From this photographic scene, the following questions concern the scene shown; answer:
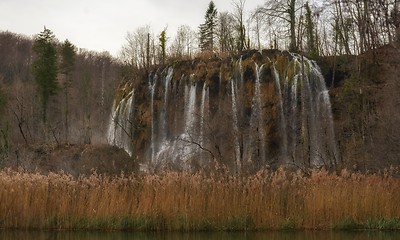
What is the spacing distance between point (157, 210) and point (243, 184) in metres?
1.86

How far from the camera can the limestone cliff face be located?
24484 millimetres

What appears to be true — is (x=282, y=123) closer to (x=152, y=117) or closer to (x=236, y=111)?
(x=236, y=111)

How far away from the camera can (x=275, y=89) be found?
2594 centimetres

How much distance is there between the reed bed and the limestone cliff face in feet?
34.7

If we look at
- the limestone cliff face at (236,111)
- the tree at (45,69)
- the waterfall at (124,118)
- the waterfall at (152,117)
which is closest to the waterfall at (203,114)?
the limestone cliff face at (236,111)

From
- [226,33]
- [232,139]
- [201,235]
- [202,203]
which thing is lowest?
[201,235]

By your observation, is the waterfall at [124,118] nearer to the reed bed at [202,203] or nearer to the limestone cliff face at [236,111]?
the limestone cliff face at [236,111]

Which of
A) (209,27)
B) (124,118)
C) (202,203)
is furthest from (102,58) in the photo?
(202,203)

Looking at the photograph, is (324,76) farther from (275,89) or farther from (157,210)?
(157,210)

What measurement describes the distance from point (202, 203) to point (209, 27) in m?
42.8

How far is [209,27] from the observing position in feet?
171

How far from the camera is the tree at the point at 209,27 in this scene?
2007 inches

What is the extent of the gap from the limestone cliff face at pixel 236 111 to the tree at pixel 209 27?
20776 mm

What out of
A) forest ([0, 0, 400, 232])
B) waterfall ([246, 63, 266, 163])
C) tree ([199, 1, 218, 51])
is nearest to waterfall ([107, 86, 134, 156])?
forest ([0, 0, 400, 232])
